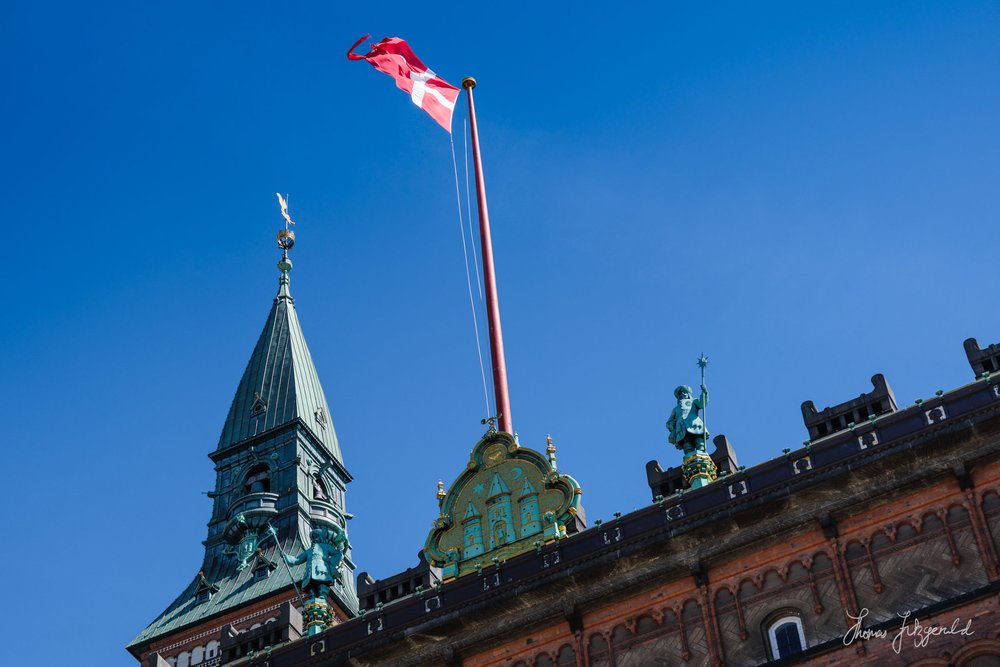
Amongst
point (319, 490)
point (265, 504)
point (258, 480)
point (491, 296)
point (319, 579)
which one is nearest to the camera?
point (319, 579)

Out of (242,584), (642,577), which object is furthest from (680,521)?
(242,584)

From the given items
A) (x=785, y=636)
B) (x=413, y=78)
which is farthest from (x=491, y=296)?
(x=785, y=636)

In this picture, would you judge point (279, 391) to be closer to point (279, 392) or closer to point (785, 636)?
point (279, 392)

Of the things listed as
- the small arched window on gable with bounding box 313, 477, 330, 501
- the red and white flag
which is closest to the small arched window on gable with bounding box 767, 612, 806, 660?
the red and white flag

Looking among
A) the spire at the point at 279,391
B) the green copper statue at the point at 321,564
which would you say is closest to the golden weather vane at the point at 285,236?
the spire at the point at 279,391

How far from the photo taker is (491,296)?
6366 centimetres

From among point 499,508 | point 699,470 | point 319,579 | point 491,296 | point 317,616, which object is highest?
point 491,296

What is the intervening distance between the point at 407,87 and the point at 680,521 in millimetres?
28606

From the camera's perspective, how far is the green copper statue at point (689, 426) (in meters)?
49.1

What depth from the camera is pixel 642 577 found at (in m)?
45.5

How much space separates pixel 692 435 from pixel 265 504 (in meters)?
40.1

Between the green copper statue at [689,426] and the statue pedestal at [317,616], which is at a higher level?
the green copper statue at [689,426]

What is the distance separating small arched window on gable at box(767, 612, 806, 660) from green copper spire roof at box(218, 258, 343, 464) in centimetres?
4920

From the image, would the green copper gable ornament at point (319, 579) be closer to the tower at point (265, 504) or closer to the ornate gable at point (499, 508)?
the ornate gable at point (499, 508)
